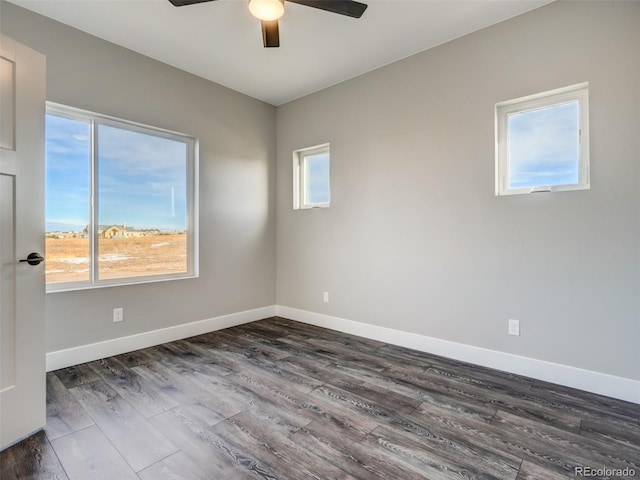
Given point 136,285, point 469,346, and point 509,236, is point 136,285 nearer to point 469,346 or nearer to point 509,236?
point 469,346

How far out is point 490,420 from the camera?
1882 mm

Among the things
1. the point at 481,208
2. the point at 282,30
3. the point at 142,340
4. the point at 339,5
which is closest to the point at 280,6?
the point at 339,5

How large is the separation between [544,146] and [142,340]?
3921 millimetres

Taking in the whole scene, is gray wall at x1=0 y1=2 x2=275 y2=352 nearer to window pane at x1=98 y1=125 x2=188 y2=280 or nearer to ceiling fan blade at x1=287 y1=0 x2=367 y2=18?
window pane at x1=98 y1=125 x2=188 y2=280

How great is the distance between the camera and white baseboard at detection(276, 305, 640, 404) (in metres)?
2.14

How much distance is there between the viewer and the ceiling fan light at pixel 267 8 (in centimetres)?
191

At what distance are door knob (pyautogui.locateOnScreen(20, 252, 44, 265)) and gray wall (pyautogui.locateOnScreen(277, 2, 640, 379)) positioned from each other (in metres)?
2.63

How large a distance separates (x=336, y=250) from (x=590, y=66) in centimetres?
264

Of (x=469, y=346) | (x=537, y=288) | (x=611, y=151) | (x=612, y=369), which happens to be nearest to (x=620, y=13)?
(x=611, y=151)

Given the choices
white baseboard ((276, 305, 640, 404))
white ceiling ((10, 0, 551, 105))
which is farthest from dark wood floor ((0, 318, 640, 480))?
white ceiling ((10, 0, 551, 105))

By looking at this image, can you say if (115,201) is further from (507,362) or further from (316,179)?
(507,362)

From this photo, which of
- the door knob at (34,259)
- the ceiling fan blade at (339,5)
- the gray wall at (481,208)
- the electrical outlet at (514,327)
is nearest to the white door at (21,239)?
the door knob at (34,259)

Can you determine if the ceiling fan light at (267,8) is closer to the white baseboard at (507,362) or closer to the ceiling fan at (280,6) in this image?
the ceiling fan at (280,6)

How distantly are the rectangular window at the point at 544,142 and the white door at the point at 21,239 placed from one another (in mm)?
3195
